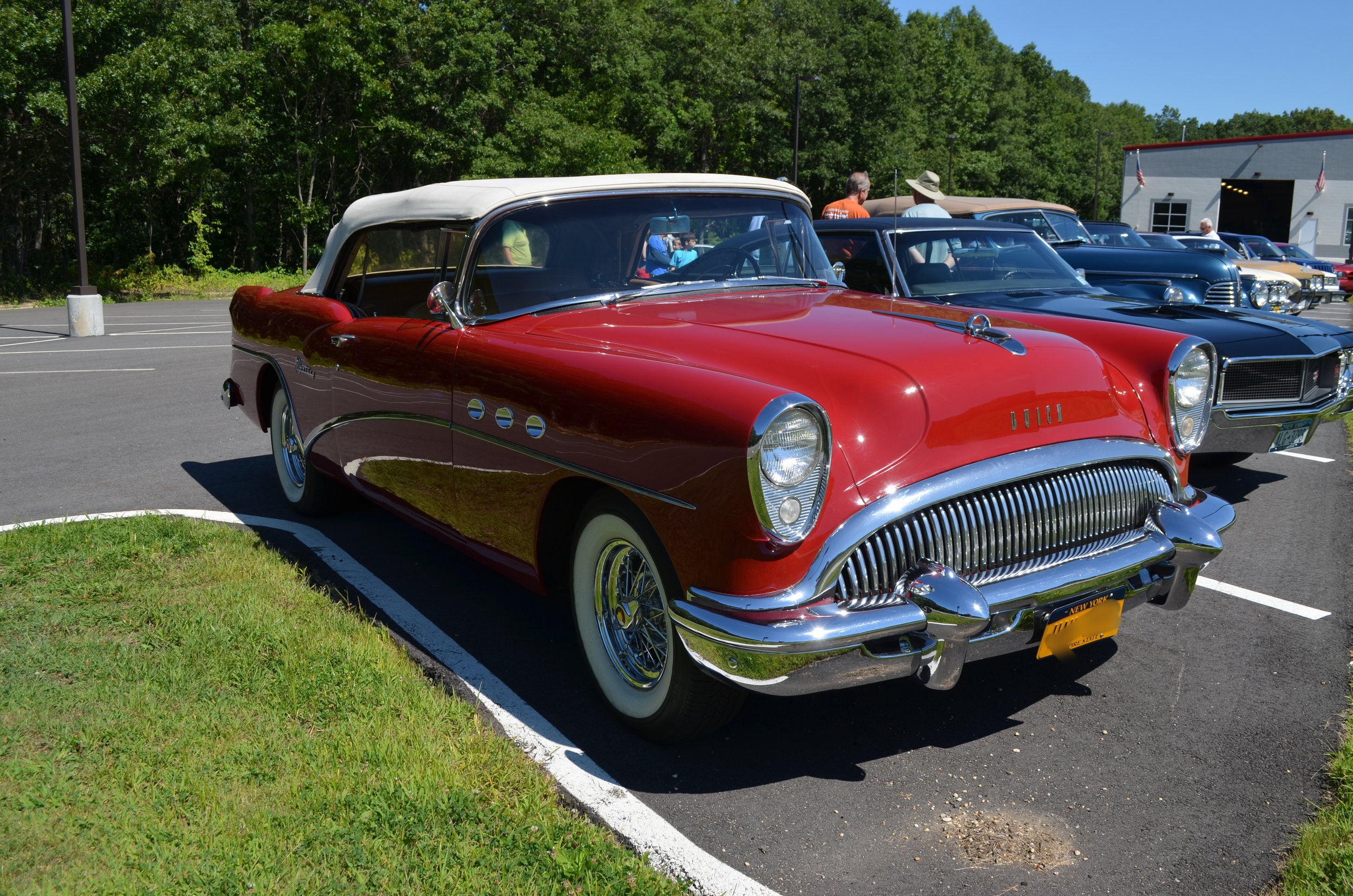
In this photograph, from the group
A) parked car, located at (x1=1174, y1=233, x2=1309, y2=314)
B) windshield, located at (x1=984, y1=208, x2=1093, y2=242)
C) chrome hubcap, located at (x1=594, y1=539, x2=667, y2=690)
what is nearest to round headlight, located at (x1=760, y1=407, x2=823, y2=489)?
chrome hubcap, located at (x1=594, y1=539, x2=667, y2=690)

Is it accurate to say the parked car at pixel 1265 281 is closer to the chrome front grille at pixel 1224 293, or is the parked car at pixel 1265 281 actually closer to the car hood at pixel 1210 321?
the chrome front grille at pixel 1224 293

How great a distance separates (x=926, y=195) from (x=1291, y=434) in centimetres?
510

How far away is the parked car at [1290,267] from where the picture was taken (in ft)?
67.7

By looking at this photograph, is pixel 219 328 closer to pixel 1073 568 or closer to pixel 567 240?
pixel 567 240

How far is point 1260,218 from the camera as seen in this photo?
49.9 metres

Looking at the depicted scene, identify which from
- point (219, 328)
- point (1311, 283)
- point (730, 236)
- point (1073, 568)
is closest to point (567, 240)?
point (730, 236)

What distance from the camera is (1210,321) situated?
20.3 ft

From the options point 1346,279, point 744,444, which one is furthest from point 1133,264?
point 1346,279

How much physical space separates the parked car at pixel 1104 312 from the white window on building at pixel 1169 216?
4561 cm

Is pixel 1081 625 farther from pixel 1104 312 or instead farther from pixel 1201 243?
pixel 1201 243

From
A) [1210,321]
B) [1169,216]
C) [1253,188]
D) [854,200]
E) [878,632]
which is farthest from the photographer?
[1253,188]

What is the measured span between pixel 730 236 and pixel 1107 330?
1.79 m

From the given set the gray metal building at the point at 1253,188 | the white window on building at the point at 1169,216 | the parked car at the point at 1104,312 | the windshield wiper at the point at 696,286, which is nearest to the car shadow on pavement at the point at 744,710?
the windshield wiper at the point at 696,286

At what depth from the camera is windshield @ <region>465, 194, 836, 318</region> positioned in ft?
13.2
